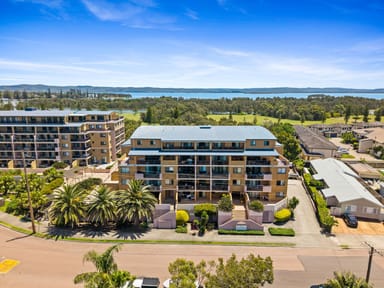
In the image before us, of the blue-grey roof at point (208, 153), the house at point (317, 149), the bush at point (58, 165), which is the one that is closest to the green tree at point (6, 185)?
the bush at point (58, 165)

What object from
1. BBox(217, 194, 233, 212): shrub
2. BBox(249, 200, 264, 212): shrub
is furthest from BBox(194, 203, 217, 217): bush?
BBox(249, 200, 264, 212): shrub

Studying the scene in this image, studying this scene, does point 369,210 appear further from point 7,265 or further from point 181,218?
point 7,265

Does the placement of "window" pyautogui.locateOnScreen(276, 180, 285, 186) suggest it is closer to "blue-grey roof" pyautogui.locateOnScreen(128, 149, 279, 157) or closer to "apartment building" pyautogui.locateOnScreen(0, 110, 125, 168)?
"blue-grey roof" pyautogui.locateOnScreen(128, 149, 279, 157)

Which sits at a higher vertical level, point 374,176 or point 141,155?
point 141,155

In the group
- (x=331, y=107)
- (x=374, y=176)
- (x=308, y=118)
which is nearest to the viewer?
(x=374, y=176)

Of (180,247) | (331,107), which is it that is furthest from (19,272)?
(331,107)

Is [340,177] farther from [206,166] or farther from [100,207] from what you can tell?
[100,207]

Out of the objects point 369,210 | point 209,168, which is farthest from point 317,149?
point 209,168
